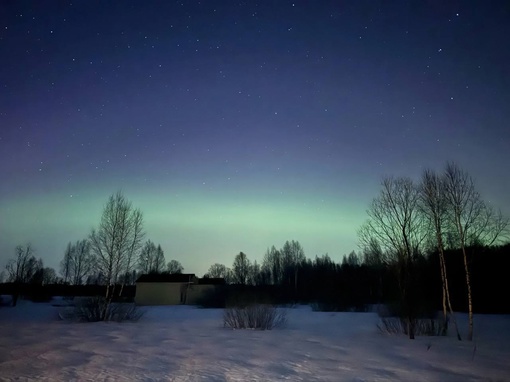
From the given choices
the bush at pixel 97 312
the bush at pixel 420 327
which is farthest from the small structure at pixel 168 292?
the bush at pixel 420 327

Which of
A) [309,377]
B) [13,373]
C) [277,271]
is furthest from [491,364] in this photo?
[277,271]

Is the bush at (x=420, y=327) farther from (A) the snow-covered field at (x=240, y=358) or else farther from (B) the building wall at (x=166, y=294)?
(B) the building wall at (x=166, y=294)

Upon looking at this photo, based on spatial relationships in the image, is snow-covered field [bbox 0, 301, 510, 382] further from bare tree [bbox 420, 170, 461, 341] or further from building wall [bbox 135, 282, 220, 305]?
building wall [bbox 135, 282, 220, 305]

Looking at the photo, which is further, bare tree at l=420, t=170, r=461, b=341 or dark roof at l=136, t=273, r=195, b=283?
dark roof at l=136, t=273, r=195, b=283

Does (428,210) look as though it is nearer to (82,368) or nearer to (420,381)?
(420,381)

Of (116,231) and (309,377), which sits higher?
(116,231)

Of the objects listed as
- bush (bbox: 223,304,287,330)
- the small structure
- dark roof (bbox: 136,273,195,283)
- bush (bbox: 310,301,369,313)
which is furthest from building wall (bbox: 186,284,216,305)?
bush (bbox: 223,304,287,330)

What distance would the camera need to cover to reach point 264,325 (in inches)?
730

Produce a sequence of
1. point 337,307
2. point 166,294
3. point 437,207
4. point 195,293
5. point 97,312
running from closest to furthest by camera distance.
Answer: point 437,207 < point 97,312 < point 337,307 < point 166,294 < point 195,293

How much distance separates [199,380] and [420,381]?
5.23m

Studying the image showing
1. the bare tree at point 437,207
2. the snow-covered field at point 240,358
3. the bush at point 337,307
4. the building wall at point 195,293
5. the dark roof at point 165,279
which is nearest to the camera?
the snow-covered field at point 240,358

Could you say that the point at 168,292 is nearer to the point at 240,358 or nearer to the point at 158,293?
the point at 158,293

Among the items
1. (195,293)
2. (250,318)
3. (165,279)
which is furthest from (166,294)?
(250,318)

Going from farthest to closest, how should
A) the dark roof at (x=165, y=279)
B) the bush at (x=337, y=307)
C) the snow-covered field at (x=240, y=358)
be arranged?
1. the dark roof at (x=165, y=279)
2. the bush at (x=337, y=307)
3. the snow-covered field at (x=240, y=358)
